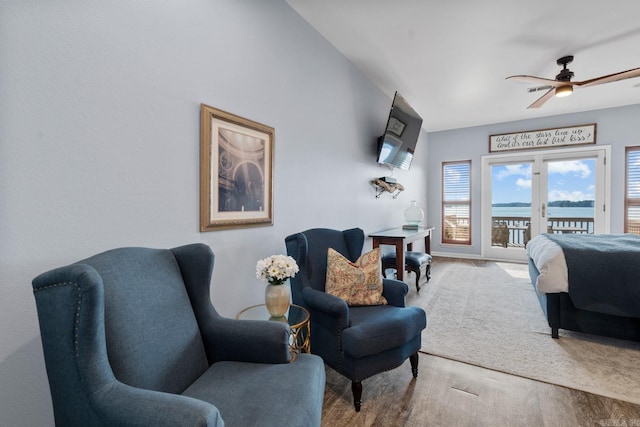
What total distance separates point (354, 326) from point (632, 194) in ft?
18.6

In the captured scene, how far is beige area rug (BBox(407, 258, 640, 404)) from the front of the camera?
6.48 feet

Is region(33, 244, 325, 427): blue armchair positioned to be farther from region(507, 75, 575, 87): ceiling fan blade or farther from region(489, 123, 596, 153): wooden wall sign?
region(489, 123, 596, 153): wooden wall sign

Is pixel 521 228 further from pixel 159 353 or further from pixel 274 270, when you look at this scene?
pixel 159 353

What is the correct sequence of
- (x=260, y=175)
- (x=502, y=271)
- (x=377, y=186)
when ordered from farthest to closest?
(x=502, y=271)
(x=377, y=186)
(x=260, y=175)

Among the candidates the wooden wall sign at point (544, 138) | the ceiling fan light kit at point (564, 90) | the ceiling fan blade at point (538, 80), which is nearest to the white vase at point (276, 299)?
the ceiling fan blade at point (538, 80)

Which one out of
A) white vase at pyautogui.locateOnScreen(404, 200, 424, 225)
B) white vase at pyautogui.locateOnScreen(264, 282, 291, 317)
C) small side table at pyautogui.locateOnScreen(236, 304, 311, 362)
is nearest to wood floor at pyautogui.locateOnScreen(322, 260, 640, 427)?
small side table at pyautogui.locateOnScreen(236, 304, 311, 362)

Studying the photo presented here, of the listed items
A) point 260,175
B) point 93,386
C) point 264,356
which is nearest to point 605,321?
point 264,356

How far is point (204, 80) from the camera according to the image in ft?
5.39

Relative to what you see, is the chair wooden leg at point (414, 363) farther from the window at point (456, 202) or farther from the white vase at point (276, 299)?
the window at point (456, 202)

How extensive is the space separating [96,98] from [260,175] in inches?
38.9

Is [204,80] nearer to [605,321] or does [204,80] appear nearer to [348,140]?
[348,140]

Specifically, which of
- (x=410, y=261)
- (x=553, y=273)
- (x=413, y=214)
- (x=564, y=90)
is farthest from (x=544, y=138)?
(x=553, y=273)

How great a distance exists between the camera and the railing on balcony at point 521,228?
16.6 feet

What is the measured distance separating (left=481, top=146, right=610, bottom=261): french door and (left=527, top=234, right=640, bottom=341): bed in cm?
319
